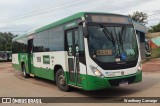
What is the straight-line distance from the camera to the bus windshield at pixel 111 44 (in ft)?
32.2

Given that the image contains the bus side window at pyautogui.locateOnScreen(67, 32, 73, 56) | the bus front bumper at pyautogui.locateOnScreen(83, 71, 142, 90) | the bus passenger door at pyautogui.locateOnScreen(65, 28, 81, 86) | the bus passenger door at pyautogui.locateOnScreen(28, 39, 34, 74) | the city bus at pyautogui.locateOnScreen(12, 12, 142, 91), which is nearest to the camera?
the bus front bumper at pyautogui.locateOnScreen(83, 71, 142, 90)

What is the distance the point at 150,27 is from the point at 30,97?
Result: 77.1 meters

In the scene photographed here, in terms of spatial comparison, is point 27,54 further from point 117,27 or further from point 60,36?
point 117,27

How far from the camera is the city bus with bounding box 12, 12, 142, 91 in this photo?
9.74 metres

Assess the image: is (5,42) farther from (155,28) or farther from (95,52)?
(95,52)

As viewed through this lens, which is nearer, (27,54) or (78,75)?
(78,75)

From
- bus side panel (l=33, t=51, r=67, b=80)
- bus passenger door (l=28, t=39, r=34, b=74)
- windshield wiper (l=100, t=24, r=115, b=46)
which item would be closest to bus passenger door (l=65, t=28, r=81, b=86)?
bus side panel (l=33, t=51, r=67, b=80)

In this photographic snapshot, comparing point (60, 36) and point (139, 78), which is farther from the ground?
point (60, 36)

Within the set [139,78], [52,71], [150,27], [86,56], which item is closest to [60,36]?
[52,71]

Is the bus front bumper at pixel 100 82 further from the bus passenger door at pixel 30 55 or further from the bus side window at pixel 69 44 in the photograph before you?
the bus passenger door at pixel 30 55

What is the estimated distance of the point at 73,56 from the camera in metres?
10.9

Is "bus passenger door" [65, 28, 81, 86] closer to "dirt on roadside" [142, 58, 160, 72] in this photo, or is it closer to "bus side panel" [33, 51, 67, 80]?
"bus side panel" [33, 51, 67, 80]

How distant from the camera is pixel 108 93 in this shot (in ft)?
36.7

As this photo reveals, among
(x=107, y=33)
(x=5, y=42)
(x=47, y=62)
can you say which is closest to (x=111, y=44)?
(x=107, y=33)
